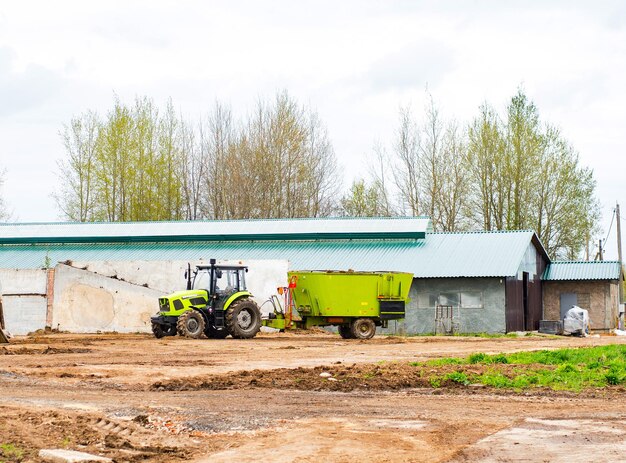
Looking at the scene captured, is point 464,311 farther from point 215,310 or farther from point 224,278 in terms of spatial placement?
point 215,310

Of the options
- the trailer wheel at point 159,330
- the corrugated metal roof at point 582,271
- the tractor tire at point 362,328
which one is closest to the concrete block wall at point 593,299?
the corrugated metal roof at point 582,271

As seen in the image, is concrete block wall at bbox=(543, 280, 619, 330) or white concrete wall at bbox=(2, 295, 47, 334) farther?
concrete block wall at bbox=(543, 280, 619, 330)

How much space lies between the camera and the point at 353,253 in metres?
46.9

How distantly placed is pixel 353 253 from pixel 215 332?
48.7 ft

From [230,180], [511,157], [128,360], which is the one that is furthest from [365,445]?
[230,180]

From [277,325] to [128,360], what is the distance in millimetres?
12452

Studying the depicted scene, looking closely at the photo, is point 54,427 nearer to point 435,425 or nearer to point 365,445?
point 365,445

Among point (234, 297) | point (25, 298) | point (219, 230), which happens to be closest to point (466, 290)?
point (219, 230)

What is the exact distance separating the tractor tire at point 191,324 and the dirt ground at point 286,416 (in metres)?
10.5

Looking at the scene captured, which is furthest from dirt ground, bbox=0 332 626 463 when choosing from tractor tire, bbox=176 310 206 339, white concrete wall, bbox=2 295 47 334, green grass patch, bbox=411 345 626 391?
white concrete wall, bbox=2 295 47 334

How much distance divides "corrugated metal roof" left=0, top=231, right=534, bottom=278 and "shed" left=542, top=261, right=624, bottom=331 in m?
6.86

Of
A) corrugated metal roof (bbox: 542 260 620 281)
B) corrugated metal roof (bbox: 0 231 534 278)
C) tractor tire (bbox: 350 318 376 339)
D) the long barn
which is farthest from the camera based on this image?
corrugated metal roof (bbox: 542 260 620 281)

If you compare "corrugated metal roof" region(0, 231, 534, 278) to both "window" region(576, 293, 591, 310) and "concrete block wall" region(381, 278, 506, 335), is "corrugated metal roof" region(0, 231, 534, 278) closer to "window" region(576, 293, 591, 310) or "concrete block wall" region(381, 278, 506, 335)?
"concrete block wall" region(381, 278, 506, 335)

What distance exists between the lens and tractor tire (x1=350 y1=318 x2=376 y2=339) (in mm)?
35219
